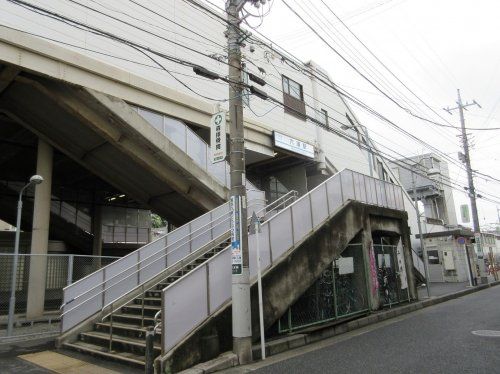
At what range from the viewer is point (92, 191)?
2452 cm

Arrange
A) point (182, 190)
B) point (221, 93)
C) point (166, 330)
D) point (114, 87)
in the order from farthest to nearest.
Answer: point (221, 93) → point (182, 190) → point (114, 87) → point (166, 330)

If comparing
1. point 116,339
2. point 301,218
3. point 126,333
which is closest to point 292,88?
point 301,218

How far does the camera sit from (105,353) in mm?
8055

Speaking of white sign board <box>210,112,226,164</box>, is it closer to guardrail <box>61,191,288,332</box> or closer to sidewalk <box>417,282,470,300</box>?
guardrail <box>61,191,288,332</box>

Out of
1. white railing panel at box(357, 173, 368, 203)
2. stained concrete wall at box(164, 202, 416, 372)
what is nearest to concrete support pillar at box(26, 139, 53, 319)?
stained concrete wall at box(164, 202, 416, 372)

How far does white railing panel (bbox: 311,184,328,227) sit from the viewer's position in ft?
38.1

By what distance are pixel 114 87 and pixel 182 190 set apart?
449 centimetres

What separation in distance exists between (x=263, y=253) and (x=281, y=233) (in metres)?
0.95

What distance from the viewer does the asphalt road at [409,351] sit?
22.7 ft

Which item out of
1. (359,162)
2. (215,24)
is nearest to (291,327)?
(215,24)

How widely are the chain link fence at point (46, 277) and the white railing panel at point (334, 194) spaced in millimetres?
8376

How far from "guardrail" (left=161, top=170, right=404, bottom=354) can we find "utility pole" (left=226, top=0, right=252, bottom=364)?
479 millimetres

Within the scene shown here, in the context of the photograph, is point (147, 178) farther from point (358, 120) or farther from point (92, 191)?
point (358, 120)

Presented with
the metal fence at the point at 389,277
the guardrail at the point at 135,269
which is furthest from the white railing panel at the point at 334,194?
the guardrail at the point at 135,269
